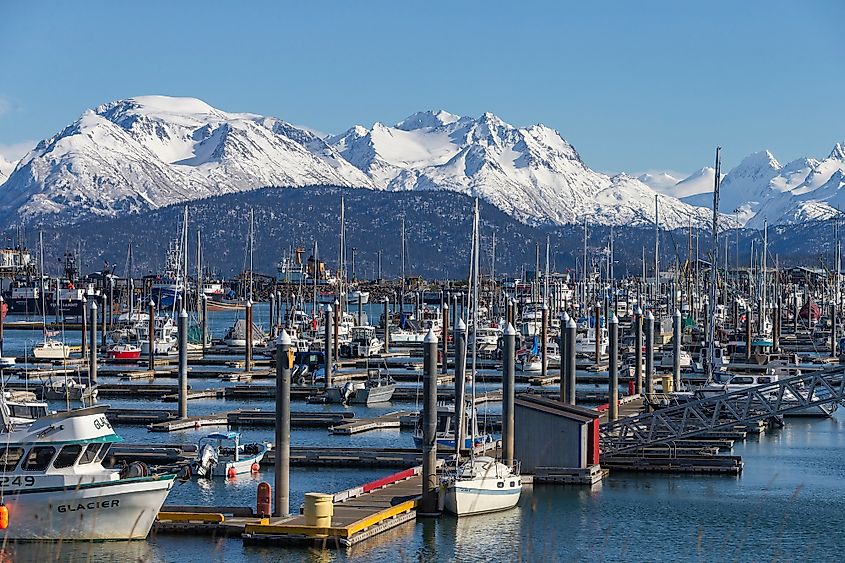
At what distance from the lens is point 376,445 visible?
5641 centimetres

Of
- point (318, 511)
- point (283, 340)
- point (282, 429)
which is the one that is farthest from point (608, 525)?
point (283, 340)

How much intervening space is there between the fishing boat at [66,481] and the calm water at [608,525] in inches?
21.7

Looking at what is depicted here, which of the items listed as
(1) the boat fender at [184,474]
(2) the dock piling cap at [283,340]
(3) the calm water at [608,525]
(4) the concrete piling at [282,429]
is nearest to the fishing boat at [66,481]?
(3) the calm water at [608,525]

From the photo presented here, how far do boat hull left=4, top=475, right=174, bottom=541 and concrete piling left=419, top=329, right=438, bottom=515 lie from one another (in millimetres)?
6558

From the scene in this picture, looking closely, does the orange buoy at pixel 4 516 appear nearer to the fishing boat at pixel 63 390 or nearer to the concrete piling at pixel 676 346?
the fishing boat at pixel 63 390

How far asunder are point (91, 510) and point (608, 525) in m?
13.6

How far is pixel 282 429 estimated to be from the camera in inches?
1423

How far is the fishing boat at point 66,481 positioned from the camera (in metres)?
34.5

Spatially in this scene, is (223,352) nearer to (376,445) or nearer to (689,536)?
(376,445)

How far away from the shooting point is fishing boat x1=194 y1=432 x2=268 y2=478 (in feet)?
155

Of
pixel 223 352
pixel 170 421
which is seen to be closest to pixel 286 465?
pixel 170 421

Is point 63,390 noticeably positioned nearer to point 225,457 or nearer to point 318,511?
point 225,457

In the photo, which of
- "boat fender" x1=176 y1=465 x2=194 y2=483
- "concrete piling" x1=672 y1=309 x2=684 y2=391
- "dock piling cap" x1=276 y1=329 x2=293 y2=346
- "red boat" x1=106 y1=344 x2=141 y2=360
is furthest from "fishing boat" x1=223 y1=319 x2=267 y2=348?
"dock piling cap" x1=276 y1=329 x2=293 y2=346

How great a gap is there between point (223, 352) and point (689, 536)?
3077 inches
